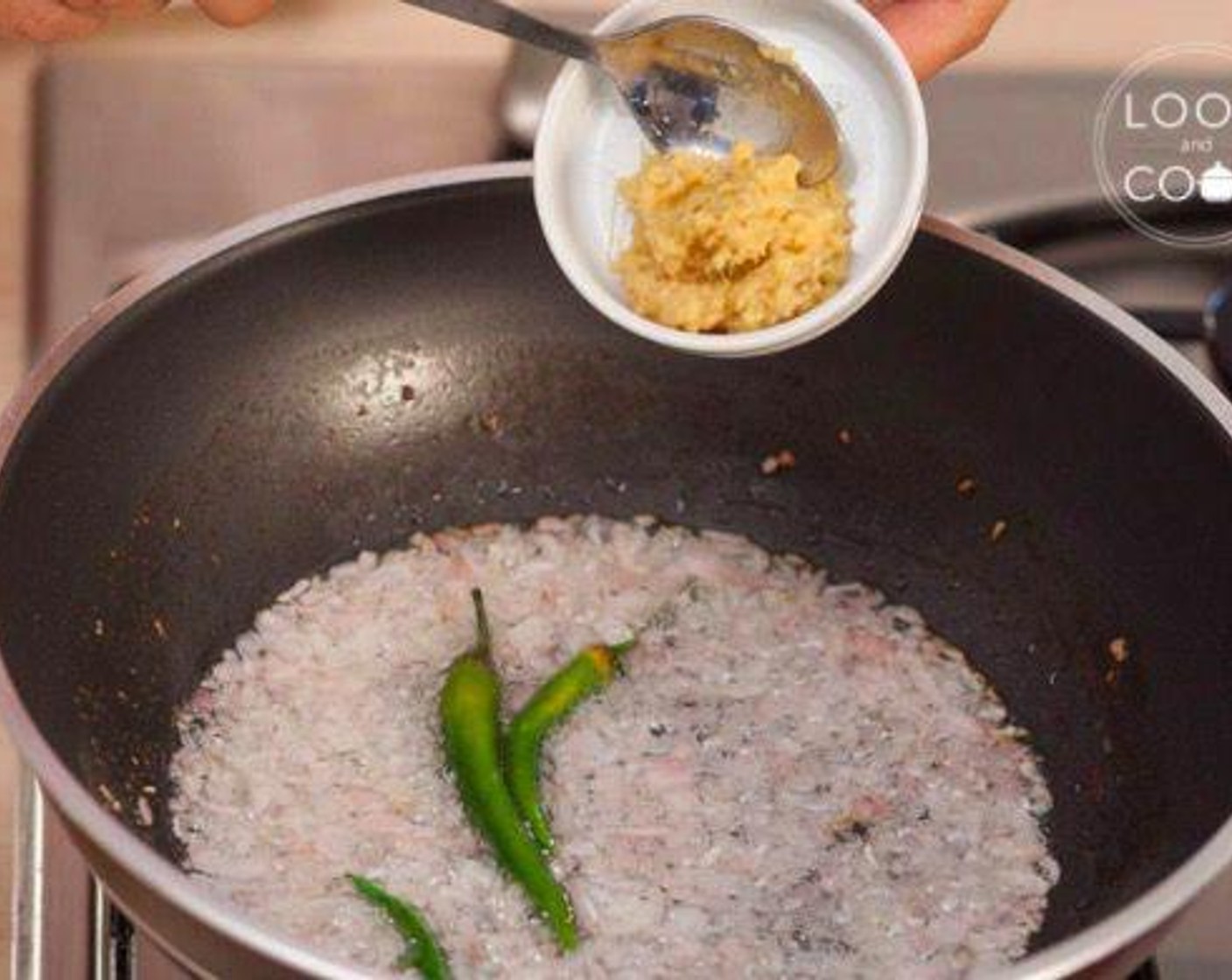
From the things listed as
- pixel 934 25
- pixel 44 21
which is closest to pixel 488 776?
pixel 934 25

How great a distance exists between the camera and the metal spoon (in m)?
1.10

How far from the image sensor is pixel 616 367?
1.34m

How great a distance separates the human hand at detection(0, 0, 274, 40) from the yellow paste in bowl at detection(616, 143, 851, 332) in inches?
16.2

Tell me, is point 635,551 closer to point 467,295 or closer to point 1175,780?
point 467,295

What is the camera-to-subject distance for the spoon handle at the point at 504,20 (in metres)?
1.03

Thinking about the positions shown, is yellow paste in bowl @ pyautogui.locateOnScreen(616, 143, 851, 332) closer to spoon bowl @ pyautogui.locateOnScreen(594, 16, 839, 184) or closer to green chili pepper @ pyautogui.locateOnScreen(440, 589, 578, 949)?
spoon bowl @ pyautogui.locateOnScreen(594, 16, 839, 184)

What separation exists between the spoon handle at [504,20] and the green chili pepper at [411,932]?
0.46 metres

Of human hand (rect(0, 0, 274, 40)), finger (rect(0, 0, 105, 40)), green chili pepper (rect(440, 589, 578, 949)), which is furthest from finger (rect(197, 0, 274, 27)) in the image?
green chili pepper (rect(440, 589, 578, 949))

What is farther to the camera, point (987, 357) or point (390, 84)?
point (390, 84)

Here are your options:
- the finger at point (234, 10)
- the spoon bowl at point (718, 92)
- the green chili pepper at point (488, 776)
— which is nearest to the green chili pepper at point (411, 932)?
the green chili pepper at point (488, 776)

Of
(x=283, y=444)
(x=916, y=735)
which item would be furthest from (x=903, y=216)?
(x=283, y=444)

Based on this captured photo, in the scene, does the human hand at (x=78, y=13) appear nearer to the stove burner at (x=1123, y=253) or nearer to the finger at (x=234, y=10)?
the finger at (x=234, y=10)

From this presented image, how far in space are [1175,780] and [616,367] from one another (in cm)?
45

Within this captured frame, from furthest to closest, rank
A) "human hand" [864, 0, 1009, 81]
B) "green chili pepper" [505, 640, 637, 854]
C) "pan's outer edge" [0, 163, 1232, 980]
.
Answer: "human hand" [864, 0, 1009, 81] < "green chili pepper" [505, 640, 637, 854] < "pan's outer edge" [0, 163, 1232, 980]
